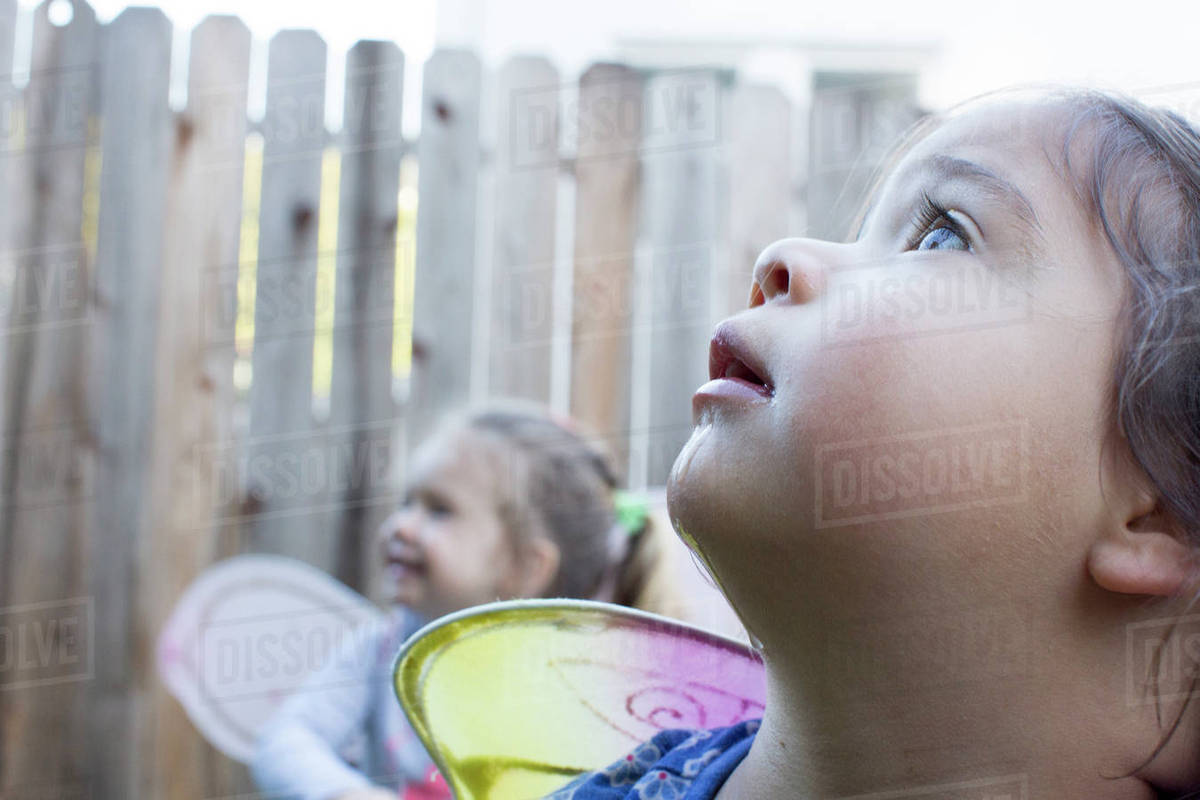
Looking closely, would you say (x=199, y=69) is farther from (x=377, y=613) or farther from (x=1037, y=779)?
(x=1037, y=779)

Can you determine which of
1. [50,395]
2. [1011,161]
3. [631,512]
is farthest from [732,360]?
[50,395]

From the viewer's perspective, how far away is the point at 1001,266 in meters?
0.86

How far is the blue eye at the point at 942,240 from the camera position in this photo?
88 centimetres

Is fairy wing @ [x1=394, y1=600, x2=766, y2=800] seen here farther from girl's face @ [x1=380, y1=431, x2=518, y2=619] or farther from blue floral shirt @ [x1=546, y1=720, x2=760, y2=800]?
girl's face @ [x1=380, y1=431, x2=518, y2=619]

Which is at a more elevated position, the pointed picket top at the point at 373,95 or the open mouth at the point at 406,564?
the pointed picket top at the point at 373,95

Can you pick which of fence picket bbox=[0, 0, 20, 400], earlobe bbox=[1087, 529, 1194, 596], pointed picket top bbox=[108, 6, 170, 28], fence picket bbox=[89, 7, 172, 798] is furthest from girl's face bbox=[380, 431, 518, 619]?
earlobe bbox=[1087, 529, 1194, 596]

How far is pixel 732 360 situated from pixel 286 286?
241cm

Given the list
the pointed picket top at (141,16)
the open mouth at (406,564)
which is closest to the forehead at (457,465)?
the open mouth at (406,564)

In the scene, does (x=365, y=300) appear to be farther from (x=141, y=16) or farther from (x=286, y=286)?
(x=141, y=16)

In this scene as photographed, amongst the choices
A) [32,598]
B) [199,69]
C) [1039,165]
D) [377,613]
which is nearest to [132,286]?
[199,69]

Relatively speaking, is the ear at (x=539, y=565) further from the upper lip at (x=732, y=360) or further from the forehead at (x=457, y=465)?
the upper lip at (x=732, y=360)

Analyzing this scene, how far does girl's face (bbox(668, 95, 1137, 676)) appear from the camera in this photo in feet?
2.67

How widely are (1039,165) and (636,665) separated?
53cm

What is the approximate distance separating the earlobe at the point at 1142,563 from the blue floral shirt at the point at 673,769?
1.06ft
